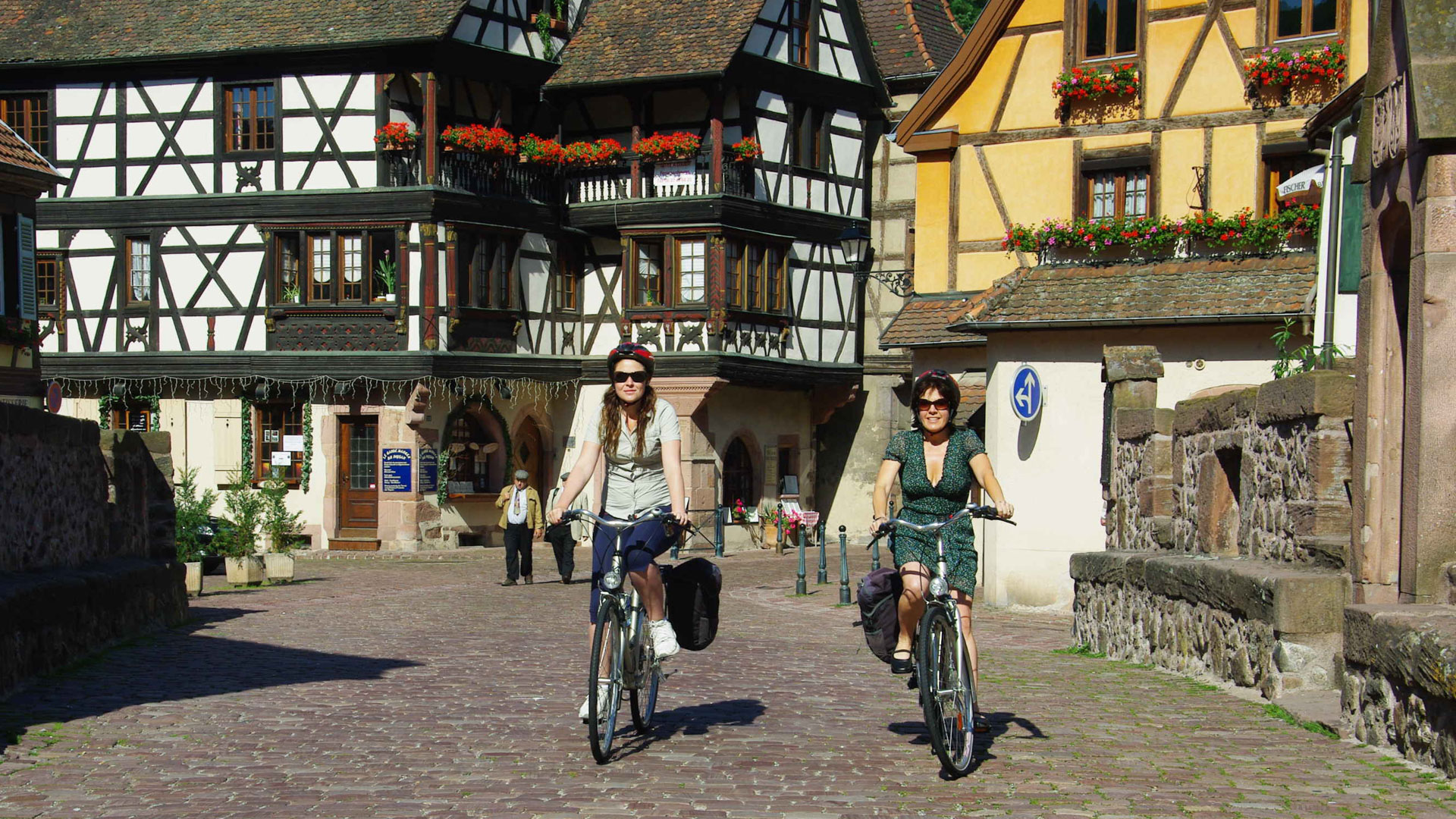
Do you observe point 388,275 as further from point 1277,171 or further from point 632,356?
point 632,356

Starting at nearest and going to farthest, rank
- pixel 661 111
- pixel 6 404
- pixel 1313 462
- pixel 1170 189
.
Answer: pixel 1313 462 → pixel 6 404 → pixel 1170 189 → pixel 661 111

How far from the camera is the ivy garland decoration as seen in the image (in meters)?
33.8

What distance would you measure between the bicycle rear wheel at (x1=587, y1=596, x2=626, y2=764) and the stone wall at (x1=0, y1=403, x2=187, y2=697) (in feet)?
13.9

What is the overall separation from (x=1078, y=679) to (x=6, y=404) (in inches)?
294

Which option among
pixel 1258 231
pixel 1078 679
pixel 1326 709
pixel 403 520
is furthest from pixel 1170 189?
pixel 403 520

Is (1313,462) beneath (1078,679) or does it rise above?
above

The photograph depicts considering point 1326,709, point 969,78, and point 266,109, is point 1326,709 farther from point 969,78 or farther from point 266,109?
point 266,109

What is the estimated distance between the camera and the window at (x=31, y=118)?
3469cm

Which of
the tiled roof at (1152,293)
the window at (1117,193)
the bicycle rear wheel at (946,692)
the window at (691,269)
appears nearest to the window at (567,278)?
the window at (691,269)

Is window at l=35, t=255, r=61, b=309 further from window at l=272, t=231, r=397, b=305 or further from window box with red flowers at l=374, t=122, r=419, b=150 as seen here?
window box with red flowers at l=374, t=122, r=419, b=150

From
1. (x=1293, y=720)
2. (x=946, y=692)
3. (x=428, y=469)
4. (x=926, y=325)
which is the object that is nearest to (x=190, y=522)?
(x=926, y=325)

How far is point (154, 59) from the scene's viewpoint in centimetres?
3372

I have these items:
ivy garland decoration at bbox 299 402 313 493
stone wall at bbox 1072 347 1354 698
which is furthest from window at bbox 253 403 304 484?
stone wall at bbox 1072 347 1354 698

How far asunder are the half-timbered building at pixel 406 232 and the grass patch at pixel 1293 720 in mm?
24292
